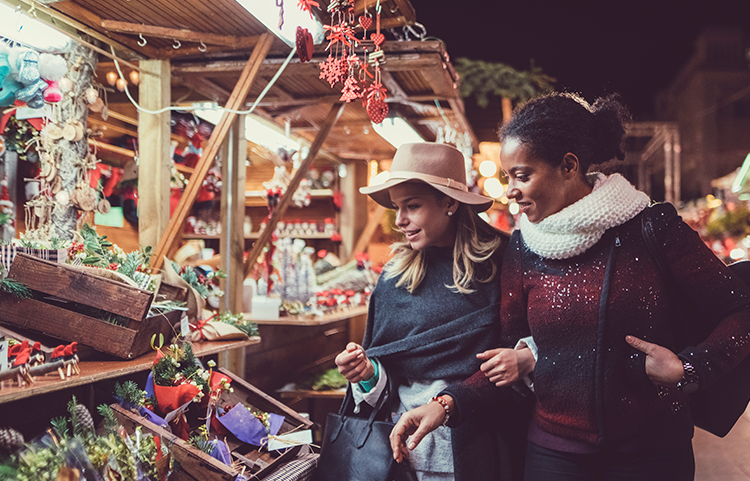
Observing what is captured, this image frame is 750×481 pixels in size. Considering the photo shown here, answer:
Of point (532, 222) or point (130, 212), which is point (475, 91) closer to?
point (130, 212)

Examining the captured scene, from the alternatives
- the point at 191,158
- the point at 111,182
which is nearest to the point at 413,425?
the point at 111,182

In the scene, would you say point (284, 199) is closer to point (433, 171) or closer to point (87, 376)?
point (433, 171)

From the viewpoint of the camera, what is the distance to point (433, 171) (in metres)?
2.05

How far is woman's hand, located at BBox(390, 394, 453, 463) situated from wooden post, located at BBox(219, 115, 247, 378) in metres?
2.47

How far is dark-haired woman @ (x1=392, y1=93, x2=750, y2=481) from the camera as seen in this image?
1452 mm

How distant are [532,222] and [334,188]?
5.43m

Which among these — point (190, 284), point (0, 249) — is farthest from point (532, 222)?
point (0, 249)

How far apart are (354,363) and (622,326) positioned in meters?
0.87

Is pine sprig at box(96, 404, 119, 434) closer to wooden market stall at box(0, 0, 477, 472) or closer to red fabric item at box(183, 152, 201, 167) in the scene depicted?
wooden market stall at box(0, 0, 477, 472)

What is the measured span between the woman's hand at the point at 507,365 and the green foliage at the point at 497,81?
914cm

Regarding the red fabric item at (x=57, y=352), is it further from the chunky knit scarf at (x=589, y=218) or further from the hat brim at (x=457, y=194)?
the chunky knit scarf at (x=589, y=218)

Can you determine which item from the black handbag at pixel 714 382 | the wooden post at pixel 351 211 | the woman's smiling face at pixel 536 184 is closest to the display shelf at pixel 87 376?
the woman's smiling face at pixel 536 184

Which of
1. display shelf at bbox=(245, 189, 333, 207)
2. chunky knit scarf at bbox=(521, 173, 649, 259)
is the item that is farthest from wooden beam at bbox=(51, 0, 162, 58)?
display shelf at bbox=(245, 189, 333, 207)

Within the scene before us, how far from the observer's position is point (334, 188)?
7.00 m
